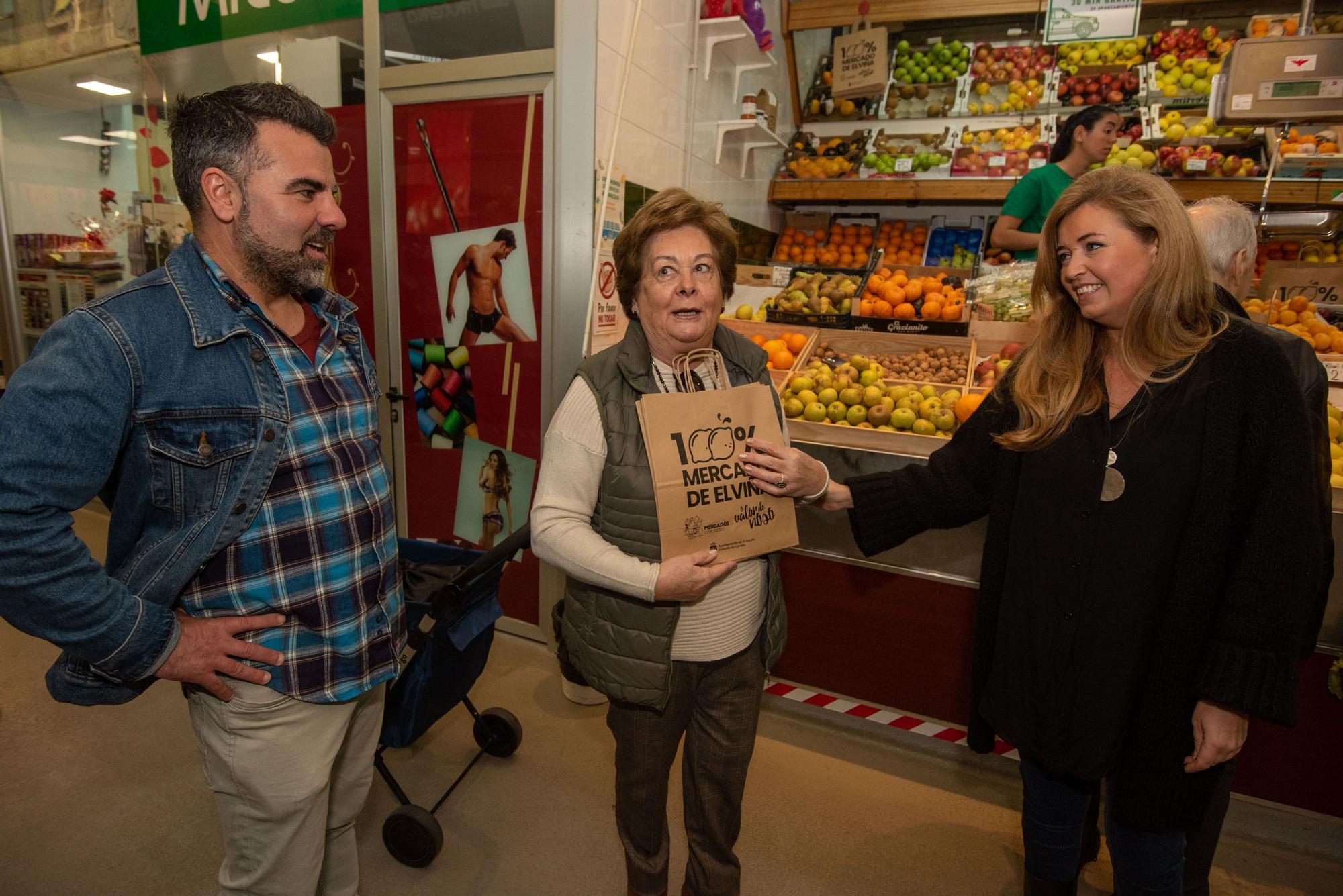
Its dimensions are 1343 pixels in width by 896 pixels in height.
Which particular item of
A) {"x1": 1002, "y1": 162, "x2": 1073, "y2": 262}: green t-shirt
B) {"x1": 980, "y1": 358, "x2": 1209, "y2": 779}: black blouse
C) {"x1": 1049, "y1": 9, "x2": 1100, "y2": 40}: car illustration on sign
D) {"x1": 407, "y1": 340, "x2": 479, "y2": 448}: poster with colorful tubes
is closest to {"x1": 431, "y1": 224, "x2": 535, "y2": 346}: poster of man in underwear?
{"x1": 407, "y1": 340, "x2": 479, "y2": 448}: poster with colorful tubes

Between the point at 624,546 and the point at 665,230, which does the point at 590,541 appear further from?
the point at 665,230

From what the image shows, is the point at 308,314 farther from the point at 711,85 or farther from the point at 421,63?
the point at 711,85

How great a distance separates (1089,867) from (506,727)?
Result: 6.12ft

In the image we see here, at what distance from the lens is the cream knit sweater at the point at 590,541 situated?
54.7 inches

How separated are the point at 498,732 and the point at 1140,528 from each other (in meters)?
2.07

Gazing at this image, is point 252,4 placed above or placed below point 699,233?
above

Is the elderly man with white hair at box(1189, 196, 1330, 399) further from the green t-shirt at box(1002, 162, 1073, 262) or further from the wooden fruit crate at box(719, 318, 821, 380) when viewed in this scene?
the green t-shirt at box(1002, 162, 1073, 262)

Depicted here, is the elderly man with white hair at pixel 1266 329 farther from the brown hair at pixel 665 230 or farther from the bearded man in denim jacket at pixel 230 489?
the bearded man in denim jacket at pixel 230 489

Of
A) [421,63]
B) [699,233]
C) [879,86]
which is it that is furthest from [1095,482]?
[879,86]

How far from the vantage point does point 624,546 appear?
1.47m

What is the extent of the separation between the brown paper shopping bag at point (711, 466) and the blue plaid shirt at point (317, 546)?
0.54 metres

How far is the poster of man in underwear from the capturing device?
10.3 ft

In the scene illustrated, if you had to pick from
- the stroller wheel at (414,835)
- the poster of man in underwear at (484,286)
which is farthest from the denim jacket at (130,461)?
the poster of man in underwear at (484,286)

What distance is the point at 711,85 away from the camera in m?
4.11
